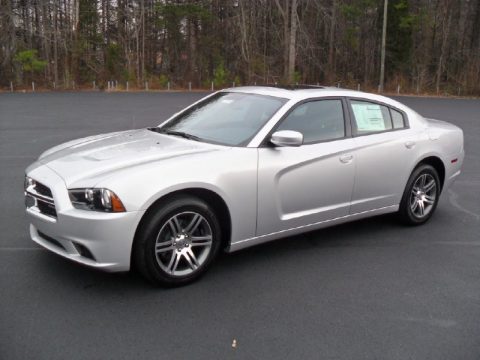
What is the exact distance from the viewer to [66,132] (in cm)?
1366

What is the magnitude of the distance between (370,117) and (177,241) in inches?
102

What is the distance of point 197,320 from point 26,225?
2957 mm

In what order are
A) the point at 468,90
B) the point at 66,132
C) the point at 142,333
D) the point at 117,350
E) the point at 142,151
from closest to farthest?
the point at 117,350 → the point at 142,333 → the point at 142,151 → the point at 66,132 → the point at 468,90

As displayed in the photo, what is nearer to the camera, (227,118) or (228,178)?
(228,178)

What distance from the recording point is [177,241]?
4.25 m

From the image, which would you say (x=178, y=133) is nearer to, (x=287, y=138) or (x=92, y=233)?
(x=287, y=138)

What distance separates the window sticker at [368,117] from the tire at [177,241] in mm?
2012

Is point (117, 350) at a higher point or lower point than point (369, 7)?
lower

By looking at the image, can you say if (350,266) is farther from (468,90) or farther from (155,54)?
(155,54)

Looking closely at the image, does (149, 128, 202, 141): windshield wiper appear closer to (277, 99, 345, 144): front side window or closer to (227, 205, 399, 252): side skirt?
(277, 99, 345, 144): front side window

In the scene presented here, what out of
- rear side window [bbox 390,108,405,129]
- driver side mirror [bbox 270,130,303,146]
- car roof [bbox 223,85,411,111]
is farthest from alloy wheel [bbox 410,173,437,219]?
driver side mirror [bbox 270,130,303,146]

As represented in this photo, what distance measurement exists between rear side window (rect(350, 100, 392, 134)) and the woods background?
111 feet

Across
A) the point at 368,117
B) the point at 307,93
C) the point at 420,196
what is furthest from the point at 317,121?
the point at 420,196

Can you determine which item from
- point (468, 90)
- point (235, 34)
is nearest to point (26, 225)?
point (468, 90)
